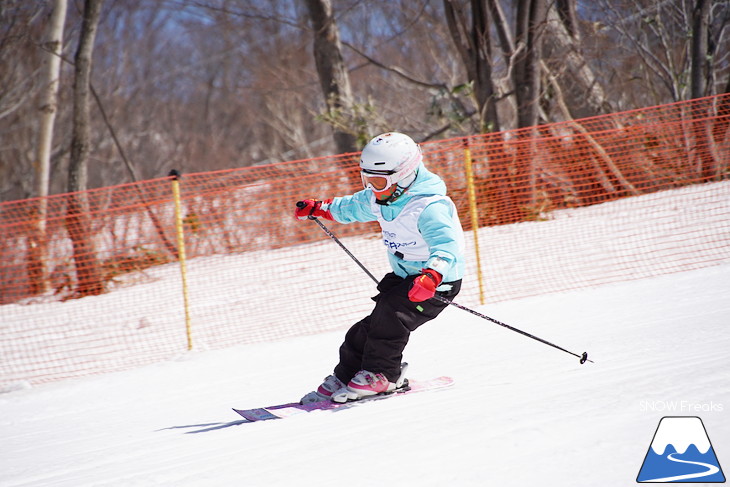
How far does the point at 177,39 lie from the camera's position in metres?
32.5

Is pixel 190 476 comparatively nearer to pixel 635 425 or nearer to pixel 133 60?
pixel 635 425

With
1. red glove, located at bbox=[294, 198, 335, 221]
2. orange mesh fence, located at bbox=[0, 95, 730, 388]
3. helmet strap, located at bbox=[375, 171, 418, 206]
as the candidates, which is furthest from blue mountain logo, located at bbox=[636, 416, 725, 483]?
orange mesh fence, located at bbox=[0, 95, 730, 388]

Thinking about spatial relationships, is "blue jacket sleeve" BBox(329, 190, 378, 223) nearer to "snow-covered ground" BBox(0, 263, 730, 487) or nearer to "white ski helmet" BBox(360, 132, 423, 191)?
"white ski helmet" BBox(360, 132, 423, 191)

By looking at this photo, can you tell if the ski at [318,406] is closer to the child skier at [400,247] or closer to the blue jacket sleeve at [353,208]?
the child skier at [400,247]

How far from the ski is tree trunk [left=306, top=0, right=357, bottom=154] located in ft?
31.4

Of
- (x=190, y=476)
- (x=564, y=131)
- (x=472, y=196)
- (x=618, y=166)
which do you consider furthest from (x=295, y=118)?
(x=190, y=476)

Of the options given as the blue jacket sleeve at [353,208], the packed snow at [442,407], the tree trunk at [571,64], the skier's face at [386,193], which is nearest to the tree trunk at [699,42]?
the tree trunk at [571,64]

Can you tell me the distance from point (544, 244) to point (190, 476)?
760cm

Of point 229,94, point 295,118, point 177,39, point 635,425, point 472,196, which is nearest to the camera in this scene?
point 635,425

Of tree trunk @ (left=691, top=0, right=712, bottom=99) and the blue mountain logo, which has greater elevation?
tree trunk @ (left=691, top=0, right=712, bottom=99)

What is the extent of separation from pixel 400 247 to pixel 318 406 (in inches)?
45.0

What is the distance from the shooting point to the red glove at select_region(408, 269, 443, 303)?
3686mm

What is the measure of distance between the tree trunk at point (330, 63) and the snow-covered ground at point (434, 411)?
312 inches

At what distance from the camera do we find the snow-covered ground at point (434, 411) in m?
3.00
